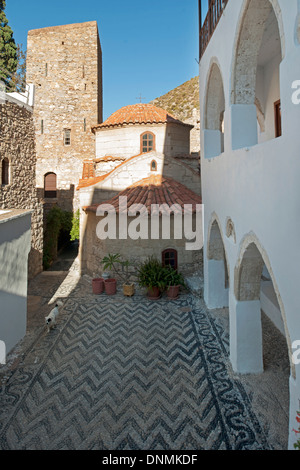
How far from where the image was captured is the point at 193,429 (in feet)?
13.7

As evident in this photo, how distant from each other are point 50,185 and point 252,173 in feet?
68.6

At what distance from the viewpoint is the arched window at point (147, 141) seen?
14.9m

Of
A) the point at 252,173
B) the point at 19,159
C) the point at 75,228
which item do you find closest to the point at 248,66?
the point at 252,173

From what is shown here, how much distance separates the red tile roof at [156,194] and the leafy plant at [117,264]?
69.3 inches

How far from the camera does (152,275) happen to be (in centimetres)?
963

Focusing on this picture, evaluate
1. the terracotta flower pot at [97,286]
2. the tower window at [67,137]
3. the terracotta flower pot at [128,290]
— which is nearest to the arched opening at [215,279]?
the terracotta flower pot at [128,290]

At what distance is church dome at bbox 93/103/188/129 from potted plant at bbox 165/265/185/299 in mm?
8608

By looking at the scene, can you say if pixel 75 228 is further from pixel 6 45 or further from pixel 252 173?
pixel 252 173

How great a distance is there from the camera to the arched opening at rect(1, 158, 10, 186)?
958 cm

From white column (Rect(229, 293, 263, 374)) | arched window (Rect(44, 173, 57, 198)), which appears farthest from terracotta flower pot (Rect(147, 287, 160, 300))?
arched window (Rect(44, 173, 57, 198))

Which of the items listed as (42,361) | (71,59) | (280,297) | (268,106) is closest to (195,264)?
(268,106)

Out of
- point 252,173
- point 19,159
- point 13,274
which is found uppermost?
point 19,159

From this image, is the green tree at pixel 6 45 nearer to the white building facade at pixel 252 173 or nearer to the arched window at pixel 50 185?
the arched window at pixel 50 185
